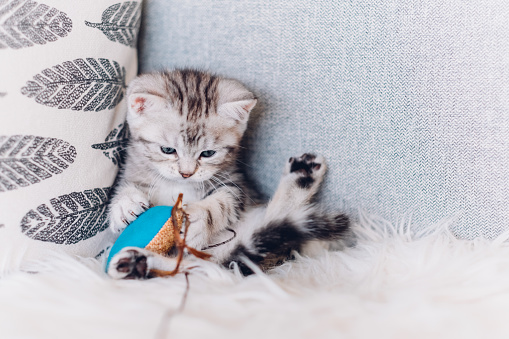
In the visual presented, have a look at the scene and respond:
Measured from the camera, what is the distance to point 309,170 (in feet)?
2.88

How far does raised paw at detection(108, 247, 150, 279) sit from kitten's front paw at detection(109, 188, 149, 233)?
129mm

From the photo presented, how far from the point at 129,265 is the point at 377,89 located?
61cm

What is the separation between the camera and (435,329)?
0.52 metres

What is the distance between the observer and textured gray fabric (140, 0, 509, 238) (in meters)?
0.71

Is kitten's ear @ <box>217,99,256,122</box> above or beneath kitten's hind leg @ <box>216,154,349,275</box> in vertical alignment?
above

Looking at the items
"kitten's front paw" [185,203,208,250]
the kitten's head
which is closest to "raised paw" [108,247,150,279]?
"kitten's front paw" [185,203,208,250]

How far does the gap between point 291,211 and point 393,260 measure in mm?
241

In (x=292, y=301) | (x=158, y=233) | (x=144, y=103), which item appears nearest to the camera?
(x=292, y=301)

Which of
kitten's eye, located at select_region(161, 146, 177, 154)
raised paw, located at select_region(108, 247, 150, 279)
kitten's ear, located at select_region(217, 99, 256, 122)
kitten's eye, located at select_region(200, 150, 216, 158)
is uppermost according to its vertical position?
kitten's ear, located at select_region(217, 99, 256, 122)

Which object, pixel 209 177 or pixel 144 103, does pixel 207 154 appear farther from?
pixel 144 103

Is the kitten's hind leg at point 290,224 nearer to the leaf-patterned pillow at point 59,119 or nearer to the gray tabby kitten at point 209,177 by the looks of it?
the gray tabby kitten at point 209,177

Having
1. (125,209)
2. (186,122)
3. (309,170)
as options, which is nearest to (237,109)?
(186,122)

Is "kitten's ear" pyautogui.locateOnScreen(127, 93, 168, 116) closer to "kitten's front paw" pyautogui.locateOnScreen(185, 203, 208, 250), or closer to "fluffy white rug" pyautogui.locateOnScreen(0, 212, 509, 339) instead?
"kitten's front paw" pyautogui.locateOnScreen(185, 203, 208, 250)

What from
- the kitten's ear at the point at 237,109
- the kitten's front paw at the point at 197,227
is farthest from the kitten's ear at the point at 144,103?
the kitten's front paw at the point at 197,227
